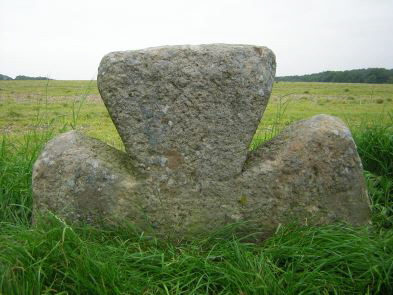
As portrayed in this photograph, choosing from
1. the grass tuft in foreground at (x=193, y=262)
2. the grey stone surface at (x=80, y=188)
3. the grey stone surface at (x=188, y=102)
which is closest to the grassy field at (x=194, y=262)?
the grass tuft in foreground at (x=193, y=262)

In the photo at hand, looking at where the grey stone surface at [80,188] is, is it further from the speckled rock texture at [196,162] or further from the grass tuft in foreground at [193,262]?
the grass tuft in foreground at [193,262]

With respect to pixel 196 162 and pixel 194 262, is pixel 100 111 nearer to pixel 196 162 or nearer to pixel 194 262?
pixel 196 162

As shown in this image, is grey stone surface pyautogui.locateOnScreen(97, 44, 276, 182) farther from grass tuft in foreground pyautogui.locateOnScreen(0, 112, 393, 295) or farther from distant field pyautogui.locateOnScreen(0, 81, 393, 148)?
distant field pyautogui.locateOnScreen(0, 81, 393, 148)

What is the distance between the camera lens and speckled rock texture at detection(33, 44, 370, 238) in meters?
A: 2.78

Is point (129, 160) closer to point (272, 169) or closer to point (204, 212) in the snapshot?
point (204, 212)

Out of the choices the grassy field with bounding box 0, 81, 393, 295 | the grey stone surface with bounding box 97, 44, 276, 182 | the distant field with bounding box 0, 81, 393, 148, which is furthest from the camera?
the distant field with bounding box 0, 81, 393, 148

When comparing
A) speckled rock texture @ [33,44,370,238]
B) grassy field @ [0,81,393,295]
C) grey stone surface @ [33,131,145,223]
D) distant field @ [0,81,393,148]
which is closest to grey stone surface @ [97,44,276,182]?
speckled rock texture @ [33,44,370,238]

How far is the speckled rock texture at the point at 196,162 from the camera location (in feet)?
9.11

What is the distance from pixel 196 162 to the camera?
286 cm

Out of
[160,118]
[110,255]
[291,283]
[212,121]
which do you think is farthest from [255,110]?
[110,255]

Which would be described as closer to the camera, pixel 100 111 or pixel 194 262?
pixel 194 262

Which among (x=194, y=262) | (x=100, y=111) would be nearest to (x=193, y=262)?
(x=194, y=262)

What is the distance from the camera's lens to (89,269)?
2.19 m

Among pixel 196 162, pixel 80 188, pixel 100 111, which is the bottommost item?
pixel 100 111
